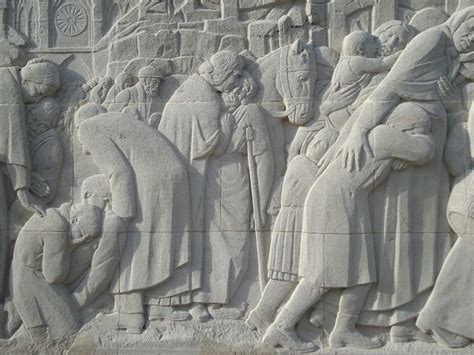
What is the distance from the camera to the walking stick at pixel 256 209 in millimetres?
5973

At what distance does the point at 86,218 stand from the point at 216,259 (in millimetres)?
1222

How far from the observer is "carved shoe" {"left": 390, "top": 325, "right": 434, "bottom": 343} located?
5.87m

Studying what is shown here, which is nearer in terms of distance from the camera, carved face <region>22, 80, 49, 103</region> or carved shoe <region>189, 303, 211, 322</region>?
carved shoe <region>189, 303, 211, 322</region>

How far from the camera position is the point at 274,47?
6137mm

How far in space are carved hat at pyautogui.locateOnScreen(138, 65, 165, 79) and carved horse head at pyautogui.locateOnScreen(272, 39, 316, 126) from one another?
110 cm

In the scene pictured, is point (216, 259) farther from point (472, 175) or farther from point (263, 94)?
point (472, 175)

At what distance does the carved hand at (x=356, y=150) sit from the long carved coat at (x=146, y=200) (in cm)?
144

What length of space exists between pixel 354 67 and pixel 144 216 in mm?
2302

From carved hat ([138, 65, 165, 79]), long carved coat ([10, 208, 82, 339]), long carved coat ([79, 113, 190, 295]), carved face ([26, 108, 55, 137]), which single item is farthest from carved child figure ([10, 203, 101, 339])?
carved hat ([138, 65, 165, 79])

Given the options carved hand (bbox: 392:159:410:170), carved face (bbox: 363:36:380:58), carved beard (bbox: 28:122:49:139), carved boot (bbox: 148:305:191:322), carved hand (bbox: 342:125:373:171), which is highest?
carved face (bbox: 363:36:380:58)

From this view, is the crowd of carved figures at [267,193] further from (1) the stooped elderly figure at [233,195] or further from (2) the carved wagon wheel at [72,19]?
(2) the carved wagon wheel at [72,19]

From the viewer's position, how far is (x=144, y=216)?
5.98m

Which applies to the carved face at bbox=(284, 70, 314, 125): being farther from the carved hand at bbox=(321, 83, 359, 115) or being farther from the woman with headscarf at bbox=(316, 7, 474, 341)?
the woman with headscarf at bbox=(316, 7, 474, 341)

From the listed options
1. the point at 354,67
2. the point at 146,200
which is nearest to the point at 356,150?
the point at 354,67
